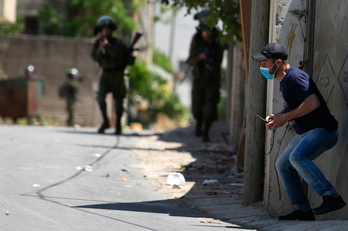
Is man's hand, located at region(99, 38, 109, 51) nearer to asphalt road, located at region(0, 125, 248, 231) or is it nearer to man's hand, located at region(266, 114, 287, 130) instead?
asphalt road, located at region(0, 125, 248, 231)

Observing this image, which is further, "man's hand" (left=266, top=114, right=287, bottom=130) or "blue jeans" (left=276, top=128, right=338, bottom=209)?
"man's hand" (left=266, top=114, right=287, bottom=130)

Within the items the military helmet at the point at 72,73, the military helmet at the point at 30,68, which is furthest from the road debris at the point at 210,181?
the military helmet at the point at 30,68

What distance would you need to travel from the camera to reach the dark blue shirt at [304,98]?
406 cm

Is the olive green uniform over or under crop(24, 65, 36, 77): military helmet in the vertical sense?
over

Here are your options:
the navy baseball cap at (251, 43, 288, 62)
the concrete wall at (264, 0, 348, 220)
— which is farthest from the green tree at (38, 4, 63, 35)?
the navy baseball cap at (251, 43, 288, 62)

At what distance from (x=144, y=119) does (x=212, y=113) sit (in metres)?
13.5

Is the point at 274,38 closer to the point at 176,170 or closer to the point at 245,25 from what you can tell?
the point at 245,25

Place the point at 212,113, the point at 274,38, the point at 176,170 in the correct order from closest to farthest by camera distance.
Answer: the point at 274,38
the point at 176,170
the point at 212,113

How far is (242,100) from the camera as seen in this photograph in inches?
353

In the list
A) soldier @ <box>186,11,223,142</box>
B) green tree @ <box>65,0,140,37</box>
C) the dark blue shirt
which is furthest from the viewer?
green tree @ <box>65,0,140,37</box>

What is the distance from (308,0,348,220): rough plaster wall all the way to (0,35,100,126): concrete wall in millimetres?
15622

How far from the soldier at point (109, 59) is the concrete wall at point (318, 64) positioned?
20.0ft

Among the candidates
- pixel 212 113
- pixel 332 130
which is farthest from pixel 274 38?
pixel 212 113

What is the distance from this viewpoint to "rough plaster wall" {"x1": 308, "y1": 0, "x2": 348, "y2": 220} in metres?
4.26
